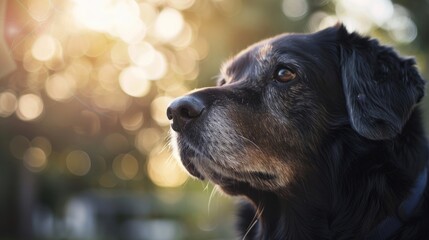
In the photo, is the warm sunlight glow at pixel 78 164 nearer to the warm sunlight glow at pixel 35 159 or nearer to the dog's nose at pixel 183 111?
the warm sunlight glow at pixel 35 159

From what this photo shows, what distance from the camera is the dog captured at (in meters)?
3.44

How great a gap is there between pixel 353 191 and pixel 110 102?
614 inches

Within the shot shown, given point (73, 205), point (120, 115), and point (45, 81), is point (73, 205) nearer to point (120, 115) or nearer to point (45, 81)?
point (120, 115)

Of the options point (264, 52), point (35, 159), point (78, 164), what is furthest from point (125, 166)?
point (264, 52)

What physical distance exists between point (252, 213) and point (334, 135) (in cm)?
88

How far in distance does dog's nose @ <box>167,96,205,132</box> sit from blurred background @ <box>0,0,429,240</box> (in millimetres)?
3100

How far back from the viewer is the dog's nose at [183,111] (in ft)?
11.3

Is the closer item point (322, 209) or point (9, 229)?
point (322, 209)

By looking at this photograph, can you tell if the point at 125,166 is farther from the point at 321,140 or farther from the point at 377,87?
the point at 377,87

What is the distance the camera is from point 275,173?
3611mm

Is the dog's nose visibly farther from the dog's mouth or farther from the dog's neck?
the dog's neck

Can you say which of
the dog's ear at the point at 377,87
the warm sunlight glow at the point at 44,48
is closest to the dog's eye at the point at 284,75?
the dog's ear at the point at 377,87

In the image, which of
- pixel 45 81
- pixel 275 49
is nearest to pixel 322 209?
pixel 275 49

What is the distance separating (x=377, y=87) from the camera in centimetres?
360
